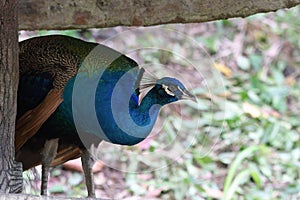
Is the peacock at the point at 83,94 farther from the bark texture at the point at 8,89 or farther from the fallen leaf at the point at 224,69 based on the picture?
the fallen leaf at the point at 224,69

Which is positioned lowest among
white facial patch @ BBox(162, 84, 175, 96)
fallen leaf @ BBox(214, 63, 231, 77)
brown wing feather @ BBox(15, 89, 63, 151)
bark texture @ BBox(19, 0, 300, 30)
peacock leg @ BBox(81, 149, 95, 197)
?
peacock leg @ BBox(81, 149, 95, 197)

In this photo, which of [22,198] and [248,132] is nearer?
[22,198]

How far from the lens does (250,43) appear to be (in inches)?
233

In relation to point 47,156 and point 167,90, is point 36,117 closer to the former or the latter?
point 47,156

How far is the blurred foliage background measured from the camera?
14.3 ft

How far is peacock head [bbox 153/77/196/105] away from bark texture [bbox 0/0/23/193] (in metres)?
0.59

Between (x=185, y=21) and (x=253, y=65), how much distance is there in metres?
2.84

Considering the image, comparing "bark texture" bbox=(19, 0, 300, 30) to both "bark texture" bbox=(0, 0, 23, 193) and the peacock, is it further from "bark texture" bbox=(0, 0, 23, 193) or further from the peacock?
"bark texture" bbox=(0, 0, 23, 193)

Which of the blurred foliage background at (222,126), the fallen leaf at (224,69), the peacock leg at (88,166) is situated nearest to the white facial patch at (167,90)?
the peacock leg at (88,166)

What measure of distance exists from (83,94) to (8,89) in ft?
1.44

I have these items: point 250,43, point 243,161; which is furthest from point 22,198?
point 250,43

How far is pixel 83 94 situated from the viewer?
116 inches

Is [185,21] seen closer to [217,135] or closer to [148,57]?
[217,135]

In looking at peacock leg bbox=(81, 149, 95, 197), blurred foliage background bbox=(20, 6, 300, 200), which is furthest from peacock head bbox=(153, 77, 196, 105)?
blurred foliage background bbox=(20, 6, 300, 200)
